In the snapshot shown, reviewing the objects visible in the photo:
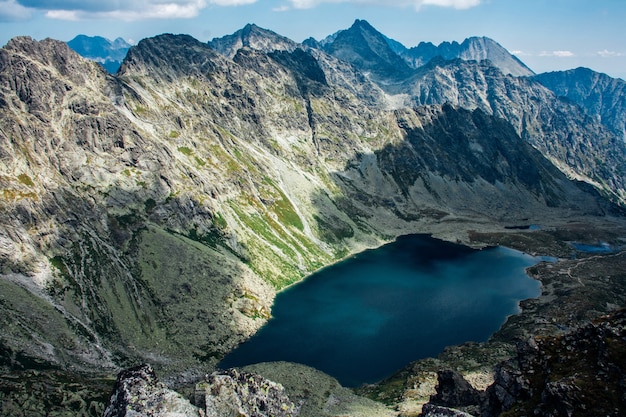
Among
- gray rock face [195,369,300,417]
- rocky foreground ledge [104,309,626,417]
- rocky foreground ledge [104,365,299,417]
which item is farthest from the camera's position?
gray rock face [195,369,300,417]

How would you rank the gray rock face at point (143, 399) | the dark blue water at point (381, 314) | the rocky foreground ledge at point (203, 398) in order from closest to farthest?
the gray rock face at point (143, 399) < the rocky foreground ledge at point (203, 398) < the dark blue water at point (381, 314)

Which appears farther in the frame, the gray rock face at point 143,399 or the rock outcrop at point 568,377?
the rock outcrop at point 568,377

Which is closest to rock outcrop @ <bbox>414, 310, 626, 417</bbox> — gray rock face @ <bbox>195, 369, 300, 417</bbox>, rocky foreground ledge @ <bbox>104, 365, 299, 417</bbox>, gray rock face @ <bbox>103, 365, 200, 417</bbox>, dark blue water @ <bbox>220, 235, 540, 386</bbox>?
gray rock face @ <bbox>195, 369, 300, 417</bbox>

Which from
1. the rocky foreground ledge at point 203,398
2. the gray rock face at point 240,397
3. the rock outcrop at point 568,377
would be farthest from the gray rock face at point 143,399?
the rock outcrop at point 568,377

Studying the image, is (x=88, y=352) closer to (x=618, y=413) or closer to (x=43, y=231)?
(x=43, y=231)

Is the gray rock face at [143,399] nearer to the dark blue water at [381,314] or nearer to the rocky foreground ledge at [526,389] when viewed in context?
the rocky foreground ledge at [526,389]

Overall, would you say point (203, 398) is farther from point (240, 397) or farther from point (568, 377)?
point (568, 377)

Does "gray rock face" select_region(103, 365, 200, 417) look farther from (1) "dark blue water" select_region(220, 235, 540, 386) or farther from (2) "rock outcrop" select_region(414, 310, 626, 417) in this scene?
(1) "dark blue water" select_region(220, 235, 540, 386)

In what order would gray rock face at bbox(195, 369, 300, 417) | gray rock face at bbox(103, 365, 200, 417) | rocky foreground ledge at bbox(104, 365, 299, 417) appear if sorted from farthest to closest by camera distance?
gray rock face at bbox(195, 369, 300, 417) < rocky foreground ledge at bbox(104, 365, 299, 417) < gray rock face at bbox(103, 365, 200, 417)
